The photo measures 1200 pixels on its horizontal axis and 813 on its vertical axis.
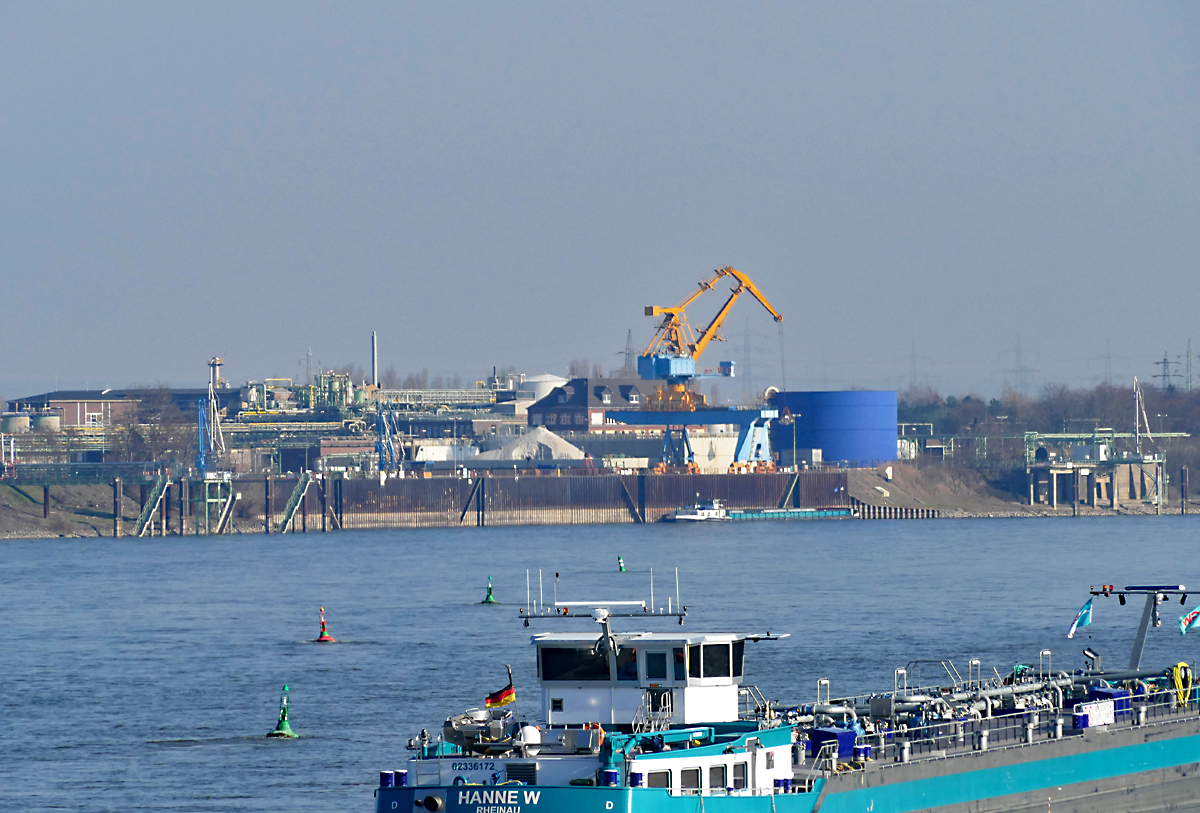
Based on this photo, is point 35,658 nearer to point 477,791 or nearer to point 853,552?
point 477,791

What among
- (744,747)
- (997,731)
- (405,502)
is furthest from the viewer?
(405,502)

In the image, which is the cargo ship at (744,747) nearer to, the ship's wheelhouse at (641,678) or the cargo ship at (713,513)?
the ship's wheelhouse at (641,678)

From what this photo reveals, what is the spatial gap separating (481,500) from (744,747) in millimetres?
168155

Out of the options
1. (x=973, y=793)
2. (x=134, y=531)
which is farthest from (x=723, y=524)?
(x=973, y=793)

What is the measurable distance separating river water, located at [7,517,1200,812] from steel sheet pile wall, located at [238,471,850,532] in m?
43.0

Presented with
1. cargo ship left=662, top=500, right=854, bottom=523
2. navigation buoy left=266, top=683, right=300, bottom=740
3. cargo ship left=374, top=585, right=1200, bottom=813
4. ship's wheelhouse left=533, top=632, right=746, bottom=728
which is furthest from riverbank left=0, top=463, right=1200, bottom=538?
ship's wheelhouse left=533, top=632, right=746, bottom=728

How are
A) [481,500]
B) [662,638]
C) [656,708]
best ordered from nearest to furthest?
[662,638]
[656,708]
[481,500]

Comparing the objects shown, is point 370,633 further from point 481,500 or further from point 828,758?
point 481,500

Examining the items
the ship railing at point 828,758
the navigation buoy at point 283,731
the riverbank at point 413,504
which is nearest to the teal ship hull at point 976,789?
the ship railing at point 828,758

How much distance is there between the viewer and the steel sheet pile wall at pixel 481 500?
190 metres

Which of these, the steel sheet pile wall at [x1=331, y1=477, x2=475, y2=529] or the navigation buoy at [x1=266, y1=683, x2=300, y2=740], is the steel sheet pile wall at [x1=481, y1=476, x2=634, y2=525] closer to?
the steel sheet pile wall at [x1=331, y1=477, x2=475, y2=529]

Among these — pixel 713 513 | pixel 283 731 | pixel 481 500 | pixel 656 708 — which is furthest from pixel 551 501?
pixel 656 708

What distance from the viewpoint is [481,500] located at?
193 metres

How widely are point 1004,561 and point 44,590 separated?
58.2m
